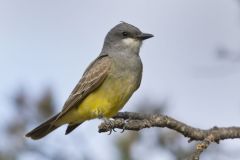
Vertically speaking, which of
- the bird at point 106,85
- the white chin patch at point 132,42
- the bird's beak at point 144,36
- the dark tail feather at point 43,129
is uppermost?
the bird's beak at point 144,36

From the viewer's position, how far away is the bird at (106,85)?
16.2 ft

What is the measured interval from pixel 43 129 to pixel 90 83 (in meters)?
0.70

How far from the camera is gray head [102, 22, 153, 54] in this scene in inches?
218

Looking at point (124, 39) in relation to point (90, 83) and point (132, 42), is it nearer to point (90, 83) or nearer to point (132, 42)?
point (132, 42)

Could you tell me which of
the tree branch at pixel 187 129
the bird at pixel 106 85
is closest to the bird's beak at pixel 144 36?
the bird at pixel 106 85

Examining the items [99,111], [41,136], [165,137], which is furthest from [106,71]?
[165,137]

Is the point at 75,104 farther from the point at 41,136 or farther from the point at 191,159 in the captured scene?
the point at 191,159

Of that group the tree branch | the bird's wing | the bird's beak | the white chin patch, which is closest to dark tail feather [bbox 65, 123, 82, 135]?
the bird's wing

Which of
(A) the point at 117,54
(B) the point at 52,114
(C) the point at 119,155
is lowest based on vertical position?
(C) the point at 119,155

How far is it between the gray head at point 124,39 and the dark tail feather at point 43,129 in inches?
39.3

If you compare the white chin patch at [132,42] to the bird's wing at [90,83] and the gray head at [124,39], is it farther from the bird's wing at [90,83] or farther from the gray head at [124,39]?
the bird's wing at [90,83]

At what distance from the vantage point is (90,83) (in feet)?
17.1

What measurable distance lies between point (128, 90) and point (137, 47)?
0.74m

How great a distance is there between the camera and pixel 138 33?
5.54 m
